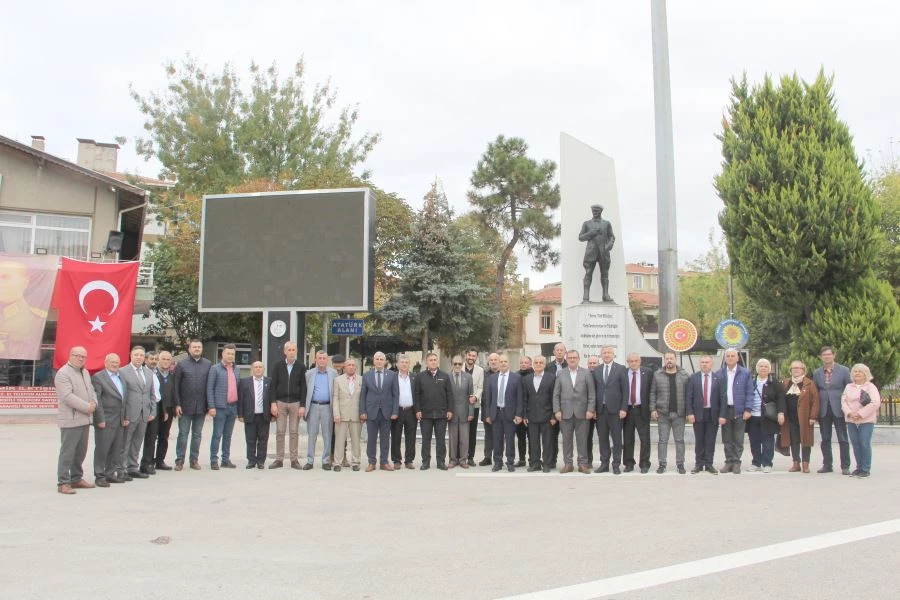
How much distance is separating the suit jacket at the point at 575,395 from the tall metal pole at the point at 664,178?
717cm

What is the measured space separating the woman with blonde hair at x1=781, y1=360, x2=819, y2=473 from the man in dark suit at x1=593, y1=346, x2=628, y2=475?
7.47 feet

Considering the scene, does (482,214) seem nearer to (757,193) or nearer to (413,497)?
(757,193)

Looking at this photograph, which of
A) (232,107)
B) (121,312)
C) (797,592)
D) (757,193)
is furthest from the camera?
(232,107)

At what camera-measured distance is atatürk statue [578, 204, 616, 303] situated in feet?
54.6

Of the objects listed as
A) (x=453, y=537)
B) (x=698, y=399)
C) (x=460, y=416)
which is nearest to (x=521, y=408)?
(x=460, y=416)

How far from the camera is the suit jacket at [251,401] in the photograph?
10789mm

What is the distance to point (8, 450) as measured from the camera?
12.9 m

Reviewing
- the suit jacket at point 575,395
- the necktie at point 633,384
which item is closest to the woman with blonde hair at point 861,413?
the necktie at point 633,384

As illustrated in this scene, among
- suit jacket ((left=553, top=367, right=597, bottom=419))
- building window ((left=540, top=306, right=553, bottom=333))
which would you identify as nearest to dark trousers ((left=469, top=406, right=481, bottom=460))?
suit jacket ((left=553, top=367, right=597, bottom=419))

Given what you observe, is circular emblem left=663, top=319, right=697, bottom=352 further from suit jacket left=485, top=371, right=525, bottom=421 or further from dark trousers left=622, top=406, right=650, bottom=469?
suit jacket left=485, top=371, right=525, bottom=421

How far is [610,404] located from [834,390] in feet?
9.92

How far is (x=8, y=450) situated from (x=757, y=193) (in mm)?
15223

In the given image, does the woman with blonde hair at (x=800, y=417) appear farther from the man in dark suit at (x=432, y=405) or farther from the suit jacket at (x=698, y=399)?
the man in dark suit at (x=432, y=405)

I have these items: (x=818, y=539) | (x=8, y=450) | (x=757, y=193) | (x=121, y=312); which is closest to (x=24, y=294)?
(x=121, y=312)
